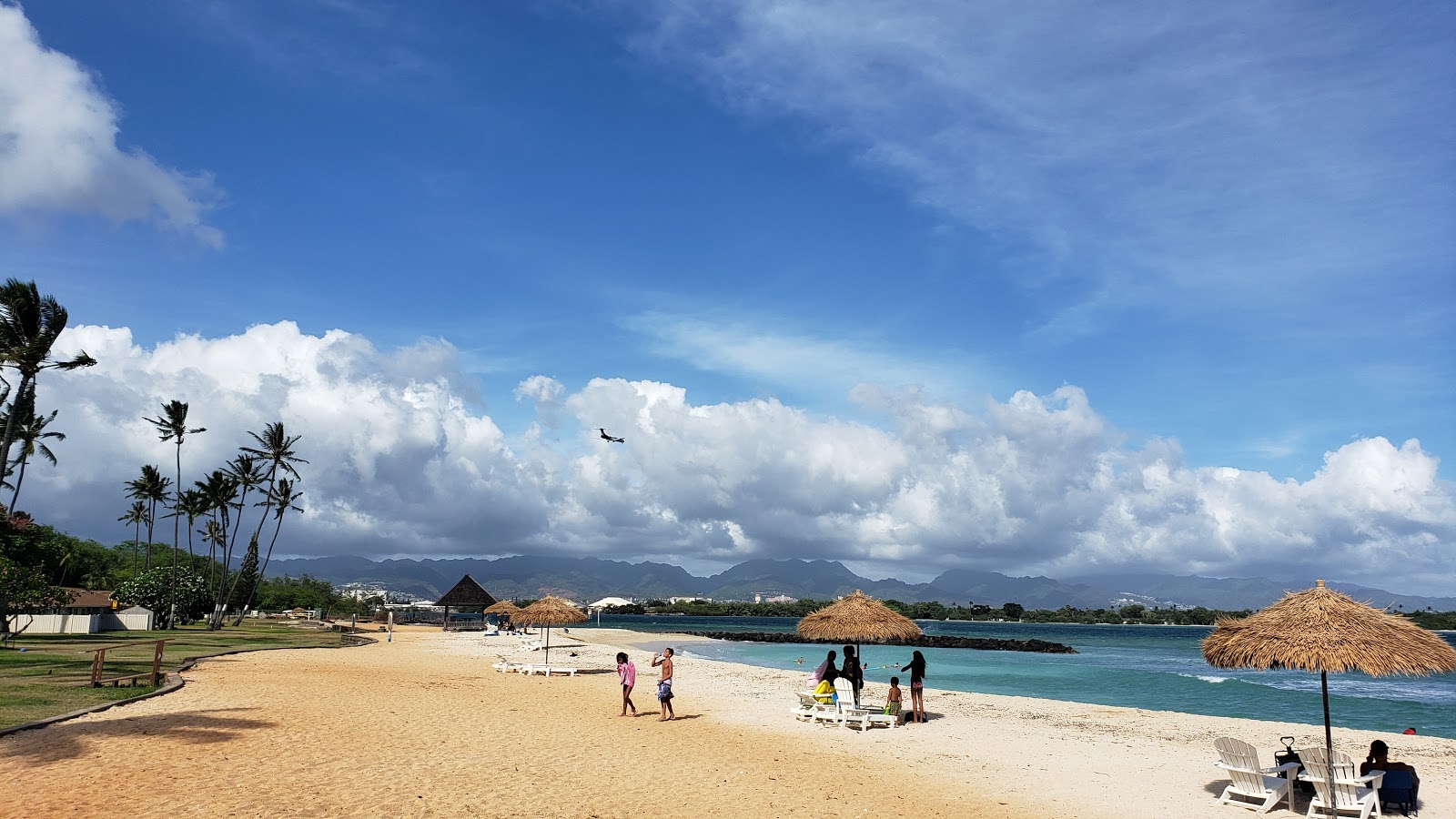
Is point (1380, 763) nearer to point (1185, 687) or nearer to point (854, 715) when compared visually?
point (854, 715)

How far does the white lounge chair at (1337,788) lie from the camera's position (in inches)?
394

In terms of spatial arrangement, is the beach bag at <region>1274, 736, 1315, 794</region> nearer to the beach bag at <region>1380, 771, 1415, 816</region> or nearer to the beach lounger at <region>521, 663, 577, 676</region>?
the beach bag at <region>1380, 771, 1415, 816</region>

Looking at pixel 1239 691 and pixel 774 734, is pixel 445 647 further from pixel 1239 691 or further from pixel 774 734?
pixel 1239 691

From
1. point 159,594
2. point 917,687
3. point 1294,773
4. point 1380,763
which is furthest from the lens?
point 159,594

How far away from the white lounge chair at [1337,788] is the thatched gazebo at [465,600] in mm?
59614

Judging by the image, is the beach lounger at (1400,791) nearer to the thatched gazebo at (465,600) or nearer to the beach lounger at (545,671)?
the beach lounger at (545,671)

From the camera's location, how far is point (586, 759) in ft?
41.2

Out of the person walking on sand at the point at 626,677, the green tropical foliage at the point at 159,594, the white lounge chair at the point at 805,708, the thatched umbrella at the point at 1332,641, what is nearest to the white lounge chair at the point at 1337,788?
the thatched umbrella at the point at 1332,641

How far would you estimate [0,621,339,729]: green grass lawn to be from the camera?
13.9 m

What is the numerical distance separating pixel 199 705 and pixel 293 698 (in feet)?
6.85

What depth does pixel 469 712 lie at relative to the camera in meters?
16.8

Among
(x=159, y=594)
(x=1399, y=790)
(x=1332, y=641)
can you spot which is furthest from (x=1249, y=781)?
(x=159, y=594)

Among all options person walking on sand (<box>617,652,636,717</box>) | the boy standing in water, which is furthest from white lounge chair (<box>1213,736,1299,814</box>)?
person walking on sand (<box>617,652,636,717</box>)

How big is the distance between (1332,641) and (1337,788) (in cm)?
176
